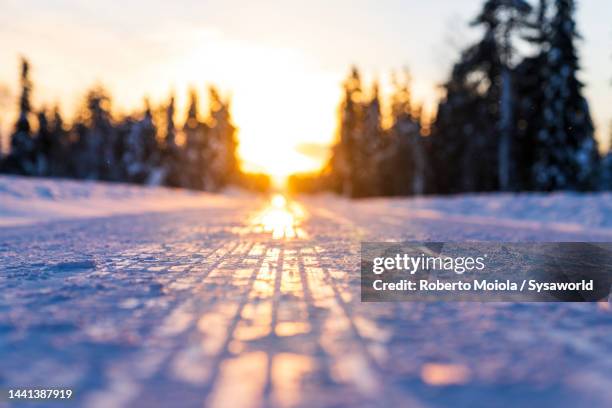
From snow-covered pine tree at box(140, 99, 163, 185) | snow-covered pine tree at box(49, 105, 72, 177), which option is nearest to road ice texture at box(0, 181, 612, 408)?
snow-covered pine tree at box(140, 99, 163, 185)

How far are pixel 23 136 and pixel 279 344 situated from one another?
6157 cm

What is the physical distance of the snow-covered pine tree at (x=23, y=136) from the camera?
52781mm

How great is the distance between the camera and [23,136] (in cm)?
5406

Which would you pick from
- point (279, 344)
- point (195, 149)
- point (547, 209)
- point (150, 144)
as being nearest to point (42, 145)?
point (150, 144)

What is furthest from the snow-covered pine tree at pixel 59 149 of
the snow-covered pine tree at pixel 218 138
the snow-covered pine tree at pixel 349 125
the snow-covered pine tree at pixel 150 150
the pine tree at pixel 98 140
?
the snow-covered pine tree at pixel 349 125

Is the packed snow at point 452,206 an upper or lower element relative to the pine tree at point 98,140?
lower

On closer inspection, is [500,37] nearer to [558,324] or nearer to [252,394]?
[558,324]

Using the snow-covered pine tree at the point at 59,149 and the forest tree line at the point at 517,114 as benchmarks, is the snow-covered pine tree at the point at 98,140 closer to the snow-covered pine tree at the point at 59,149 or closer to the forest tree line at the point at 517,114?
the snow-covered pine tree at the point at 59,149

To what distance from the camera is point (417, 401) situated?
2.01 meters

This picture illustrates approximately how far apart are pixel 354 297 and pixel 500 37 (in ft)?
90.9

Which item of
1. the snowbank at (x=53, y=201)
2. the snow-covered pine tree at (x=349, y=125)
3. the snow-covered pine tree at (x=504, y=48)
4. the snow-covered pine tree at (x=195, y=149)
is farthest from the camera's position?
the snow-covered pine tree at (x=195, y=149)

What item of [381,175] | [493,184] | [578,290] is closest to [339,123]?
[381,175]

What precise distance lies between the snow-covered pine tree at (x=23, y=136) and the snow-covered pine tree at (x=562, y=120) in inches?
2087

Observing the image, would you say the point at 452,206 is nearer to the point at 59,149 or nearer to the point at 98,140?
A: the point at 98,140
